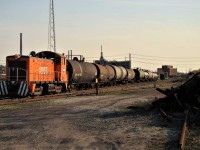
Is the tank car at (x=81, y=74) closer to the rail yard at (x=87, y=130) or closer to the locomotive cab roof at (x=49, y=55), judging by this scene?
the locomotive cab roof at (x=49, y=55)

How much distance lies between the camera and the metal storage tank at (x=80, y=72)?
1292 inches

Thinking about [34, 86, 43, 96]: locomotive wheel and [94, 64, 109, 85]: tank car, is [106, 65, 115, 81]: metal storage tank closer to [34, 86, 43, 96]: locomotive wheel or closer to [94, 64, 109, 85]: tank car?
[94, 64, 109, 85]: tank car

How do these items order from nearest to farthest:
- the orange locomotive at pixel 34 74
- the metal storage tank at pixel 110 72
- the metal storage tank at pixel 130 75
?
the orange locomotive at pixel 34 74 < the metal storage tank at pixel 110 72 < the metal storage tank at pixel 130 75

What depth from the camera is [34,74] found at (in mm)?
25766

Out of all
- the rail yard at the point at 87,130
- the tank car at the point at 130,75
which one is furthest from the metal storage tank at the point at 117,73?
the rail yard at the point at 87,130

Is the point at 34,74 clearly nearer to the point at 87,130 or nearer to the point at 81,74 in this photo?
the point at 81,74

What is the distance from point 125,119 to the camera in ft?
48.4

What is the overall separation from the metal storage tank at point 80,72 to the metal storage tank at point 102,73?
1.34 metres

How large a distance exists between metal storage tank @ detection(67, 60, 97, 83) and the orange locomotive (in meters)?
2.09

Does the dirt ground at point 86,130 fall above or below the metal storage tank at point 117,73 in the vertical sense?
below

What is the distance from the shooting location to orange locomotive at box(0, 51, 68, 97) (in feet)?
79.0

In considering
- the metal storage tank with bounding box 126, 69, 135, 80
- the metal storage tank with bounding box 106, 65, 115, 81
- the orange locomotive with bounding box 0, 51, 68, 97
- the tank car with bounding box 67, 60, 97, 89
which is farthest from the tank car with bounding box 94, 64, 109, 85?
the metal storage tank with bounding box 126, 69, 135, 80

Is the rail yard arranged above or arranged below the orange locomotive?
below

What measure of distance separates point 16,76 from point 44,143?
633 inches
